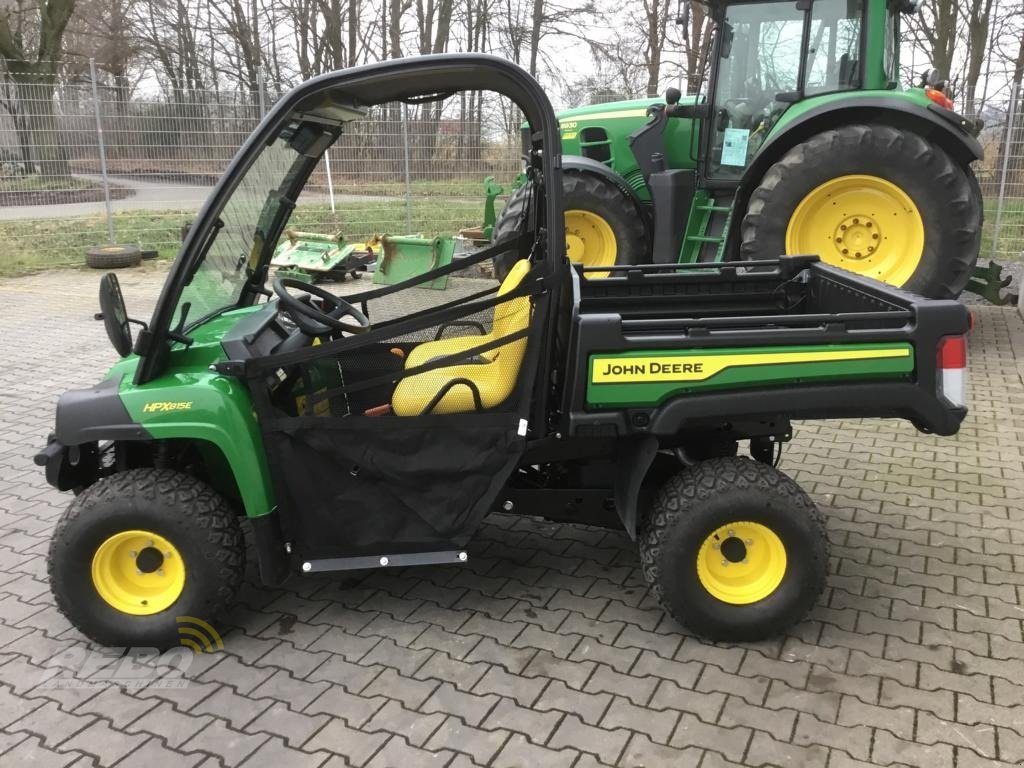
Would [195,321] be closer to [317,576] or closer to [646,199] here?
[317,576]

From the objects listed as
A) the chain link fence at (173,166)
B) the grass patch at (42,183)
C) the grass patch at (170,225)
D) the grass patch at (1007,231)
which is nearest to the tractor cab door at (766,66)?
the chain link fence at (173,166)

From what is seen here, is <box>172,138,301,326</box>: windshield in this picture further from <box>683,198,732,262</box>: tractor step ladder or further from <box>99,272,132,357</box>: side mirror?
<box>683,198,732,262</box>: tractor step ladder

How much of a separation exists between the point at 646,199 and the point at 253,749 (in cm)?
610

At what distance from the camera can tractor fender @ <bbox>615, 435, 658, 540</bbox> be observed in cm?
304

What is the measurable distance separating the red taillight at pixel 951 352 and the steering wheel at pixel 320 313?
6.41 feet

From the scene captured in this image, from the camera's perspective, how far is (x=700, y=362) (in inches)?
113

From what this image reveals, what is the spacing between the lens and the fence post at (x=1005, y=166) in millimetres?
9805

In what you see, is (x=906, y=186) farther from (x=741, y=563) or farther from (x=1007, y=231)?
(x=1007, y=231)

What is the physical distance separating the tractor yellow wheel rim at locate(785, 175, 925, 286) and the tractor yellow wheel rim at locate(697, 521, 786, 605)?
394 cm

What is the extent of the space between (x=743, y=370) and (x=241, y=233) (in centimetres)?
188

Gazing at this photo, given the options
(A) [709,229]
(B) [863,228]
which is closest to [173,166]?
(A) [709,229]

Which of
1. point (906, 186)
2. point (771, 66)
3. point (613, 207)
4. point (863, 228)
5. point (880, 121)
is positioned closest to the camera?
point (906, 186)

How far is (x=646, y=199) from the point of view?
768 cm

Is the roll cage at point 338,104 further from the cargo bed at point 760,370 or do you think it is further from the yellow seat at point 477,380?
the cargo bed at point 760,370
